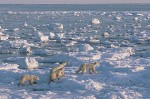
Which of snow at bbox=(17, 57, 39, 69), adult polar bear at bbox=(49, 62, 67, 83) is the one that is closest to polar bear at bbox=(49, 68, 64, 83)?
adult polar bear at bbox=(49, 62, 67, 83)

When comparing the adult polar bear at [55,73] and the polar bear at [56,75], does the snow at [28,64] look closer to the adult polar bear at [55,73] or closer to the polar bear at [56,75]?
the adult polar bear at [55,73]

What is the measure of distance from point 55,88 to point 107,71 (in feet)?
11.6

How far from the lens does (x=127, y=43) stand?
3206 centimetres

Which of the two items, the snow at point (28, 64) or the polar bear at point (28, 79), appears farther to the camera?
the snow at point (28, 64)

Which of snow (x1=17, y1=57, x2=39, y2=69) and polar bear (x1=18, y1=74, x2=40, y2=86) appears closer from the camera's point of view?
polar bear (x1=18, y1=74, x2=40, y2=86)

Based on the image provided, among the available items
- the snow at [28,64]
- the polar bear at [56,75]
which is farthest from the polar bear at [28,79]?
the snow at [28,64]

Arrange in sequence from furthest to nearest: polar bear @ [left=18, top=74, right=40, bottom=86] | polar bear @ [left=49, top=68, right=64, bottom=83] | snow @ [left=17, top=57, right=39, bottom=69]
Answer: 1. snow @ [left=17, top=57, right=39, bottom=69]
2. polar bear @ [left=49, top=68, right=64, bottom=83]
3. polar bear @ [left=18, top=74, right=40, bottom=86]

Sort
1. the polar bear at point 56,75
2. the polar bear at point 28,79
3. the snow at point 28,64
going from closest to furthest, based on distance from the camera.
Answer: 1. the polar bear at point 28,79
2. the polar bear at point 56,75
3. the snow at point 28,64

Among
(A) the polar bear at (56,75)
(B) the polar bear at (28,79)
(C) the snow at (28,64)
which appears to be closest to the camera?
(B) the polar bear at (28,79)

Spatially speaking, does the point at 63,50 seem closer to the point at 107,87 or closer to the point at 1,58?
the point at 1,58

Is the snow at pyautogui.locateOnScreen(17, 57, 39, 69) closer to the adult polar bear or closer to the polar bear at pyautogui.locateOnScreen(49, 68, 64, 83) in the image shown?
the adult polar bear

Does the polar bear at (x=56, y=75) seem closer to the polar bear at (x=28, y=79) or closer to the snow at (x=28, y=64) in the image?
the polar bear at (x=28, y=79)

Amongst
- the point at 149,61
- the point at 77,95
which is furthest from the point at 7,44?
the point at 77,95

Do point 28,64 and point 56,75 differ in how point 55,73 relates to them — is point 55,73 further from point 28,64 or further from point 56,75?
point 28,64
